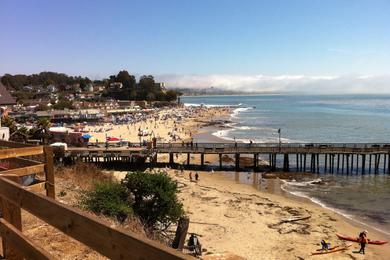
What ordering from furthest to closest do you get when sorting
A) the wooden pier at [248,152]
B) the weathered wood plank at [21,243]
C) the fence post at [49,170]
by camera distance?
the wooden pier at [248,152] → the fence post at [49,170] → the weathered wood plank at [21,243]

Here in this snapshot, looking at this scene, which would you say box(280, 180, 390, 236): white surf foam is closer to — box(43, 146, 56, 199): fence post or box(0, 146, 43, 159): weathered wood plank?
box(43, 146, 56, 199): fence post

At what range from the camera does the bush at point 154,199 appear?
20156 mm

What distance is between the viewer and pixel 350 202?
3253 centimetres

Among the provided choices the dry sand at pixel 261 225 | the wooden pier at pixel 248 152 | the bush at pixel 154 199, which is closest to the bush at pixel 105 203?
the bush at pixel 154 199

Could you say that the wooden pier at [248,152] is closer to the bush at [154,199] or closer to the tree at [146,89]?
the bush at [154,199]

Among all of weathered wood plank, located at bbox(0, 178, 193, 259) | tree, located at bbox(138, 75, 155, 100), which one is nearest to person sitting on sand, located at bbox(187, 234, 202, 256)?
weathered wood plank, located at bbox(0, 178, 193, 259)

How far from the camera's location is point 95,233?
294cm

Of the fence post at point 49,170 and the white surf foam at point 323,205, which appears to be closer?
the fence post at point 49,170

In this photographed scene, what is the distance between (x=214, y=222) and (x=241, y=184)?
47.1 feet

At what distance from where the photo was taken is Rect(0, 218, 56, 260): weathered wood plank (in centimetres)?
354

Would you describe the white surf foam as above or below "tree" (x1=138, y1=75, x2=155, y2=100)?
below

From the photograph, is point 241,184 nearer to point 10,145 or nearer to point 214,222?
point 214,222

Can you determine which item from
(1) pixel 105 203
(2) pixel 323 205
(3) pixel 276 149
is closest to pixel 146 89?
(3) pixel 276 149

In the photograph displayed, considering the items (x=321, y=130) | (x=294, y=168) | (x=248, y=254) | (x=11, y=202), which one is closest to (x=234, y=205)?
(x=248, y=254)
